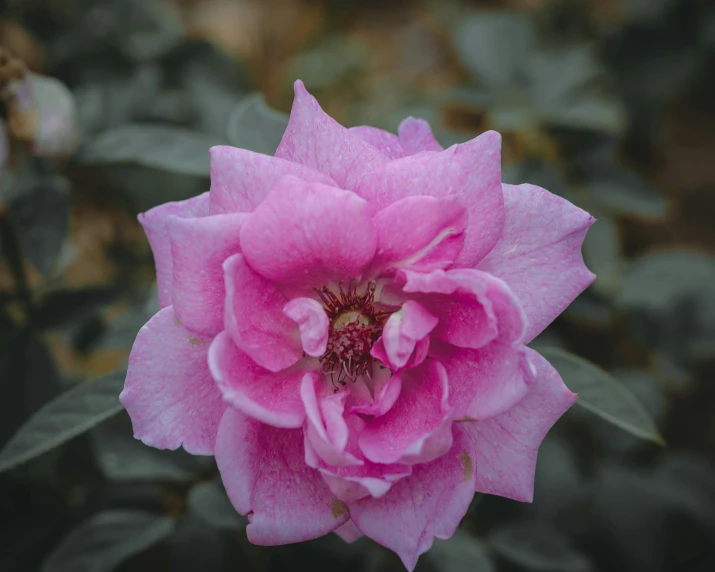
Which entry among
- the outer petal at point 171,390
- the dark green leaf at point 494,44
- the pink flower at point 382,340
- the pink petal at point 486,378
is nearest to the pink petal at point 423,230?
the pink flower at point 382,340

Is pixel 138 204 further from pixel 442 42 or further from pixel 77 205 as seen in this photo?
pixel 442 42

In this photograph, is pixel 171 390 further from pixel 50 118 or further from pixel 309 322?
pixel 50 118

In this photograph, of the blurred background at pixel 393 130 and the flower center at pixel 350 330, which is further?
the blurred background at pixel 393 130

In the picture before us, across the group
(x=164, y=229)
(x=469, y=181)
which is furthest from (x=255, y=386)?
(x=469, y=181)

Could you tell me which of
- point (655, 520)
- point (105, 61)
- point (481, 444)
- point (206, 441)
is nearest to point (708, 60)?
point (655, 520)

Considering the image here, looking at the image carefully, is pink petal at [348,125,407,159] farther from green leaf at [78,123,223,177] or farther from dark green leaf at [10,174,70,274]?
dark green leaf at [10,174,70,274]

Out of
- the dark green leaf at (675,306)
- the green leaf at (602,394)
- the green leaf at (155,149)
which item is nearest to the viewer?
the green leaf at (602,394)

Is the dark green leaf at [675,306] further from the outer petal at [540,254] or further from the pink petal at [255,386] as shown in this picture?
the pink petal at [255,386]
